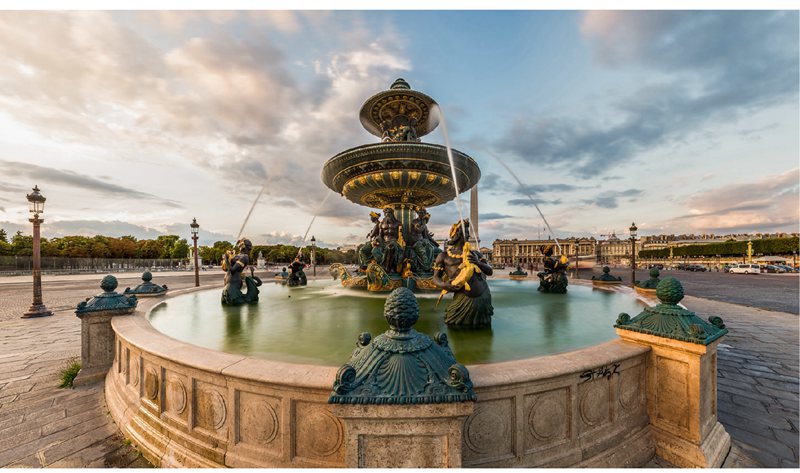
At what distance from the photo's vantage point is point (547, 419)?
9.72 feet

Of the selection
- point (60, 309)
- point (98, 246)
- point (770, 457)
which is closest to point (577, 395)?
point (770, 457)

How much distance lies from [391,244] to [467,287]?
198 inches

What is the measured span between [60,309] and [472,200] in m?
27.0

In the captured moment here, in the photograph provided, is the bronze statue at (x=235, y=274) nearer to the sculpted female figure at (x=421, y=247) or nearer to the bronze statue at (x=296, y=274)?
the bronze statue at (x=296, y=274)

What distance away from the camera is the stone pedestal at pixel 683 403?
129 inches

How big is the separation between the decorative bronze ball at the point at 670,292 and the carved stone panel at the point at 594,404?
1395 mm

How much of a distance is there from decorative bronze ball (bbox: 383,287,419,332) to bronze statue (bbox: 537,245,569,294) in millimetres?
7790

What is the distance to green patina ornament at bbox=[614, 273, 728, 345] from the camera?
3289 millimetres

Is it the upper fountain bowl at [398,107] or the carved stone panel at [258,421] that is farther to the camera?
the upper fountain bowl at [398,107]

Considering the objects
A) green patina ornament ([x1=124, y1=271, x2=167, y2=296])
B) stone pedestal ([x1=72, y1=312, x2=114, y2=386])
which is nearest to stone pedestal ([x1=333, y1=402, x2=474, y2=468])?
stone pedestal ([x1=72, y1=312, x2=114, y2=386])

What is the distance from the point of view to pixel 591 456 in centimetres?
313

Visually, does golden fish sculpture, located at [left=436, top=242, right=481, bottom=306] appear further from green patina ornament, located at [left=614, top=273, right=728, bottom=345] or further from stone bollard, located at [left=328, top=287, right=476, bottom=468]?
stone bollard, located at [left=328, top=287, right=476, bottom=468]

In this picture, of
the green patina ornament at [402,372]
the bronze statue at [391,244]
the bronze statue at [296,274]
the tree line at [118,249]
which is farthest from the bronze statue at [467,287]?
the tree line at [118,249]

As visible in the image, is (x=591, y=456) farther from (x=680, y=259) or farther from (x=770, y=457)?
(x=680, y=259)
